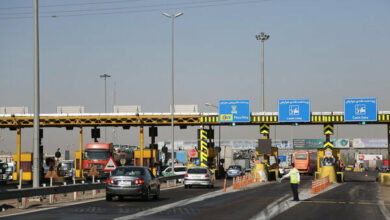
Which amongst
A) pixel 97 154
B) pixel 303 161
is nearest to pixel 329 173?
pixel 97 154

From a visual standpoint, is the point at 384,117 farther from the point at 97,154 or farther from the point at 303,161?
the point at 303,161

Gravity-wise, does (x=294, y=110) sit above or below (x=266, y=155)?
above

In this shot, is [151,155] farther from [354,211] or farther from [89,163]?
[354,211]

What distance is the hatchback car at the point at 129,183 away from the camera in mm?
25641

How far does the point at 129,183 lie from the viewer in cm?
2564

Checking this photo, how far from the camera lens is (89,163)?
5825 centimetres

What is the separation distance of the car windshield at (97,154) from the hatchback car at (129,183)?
32.2m

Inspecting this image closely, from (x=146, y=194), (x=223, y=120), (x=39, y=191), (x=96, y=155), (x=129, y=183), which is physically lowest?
(x=146, y=194)

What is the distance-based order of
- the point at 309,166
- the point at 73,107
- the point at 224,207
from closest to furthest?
the point at 224,207
the point at 73,107
the point at 309,166

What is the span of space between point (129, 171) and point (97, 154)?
32935mm

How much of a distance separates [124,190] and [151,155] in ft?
128

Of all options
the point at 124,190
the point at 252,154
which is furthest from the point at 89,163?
the point at 252,154

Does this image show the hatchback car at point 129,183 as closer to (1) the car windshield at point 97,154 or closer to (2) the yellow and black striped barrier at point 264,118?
(1) the car windshield at point 97,154

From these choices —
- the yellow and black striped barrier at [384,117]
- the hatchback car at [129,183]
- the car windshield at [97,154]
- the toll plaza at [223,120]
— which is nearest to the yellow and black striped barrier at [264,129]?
the toll plaza at [223,120]
